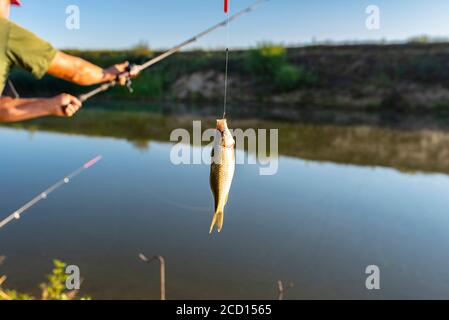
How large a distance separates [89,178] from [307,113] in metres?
18.4

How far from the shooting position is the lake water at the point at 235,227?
5691 millimetres

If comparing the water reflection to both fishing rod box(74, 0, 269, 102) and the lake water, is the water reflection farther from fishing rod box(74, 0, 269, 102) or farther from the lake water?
fishing rod box(74, 0, 269, 102)

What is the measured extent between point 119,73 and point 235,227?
16.2 feet

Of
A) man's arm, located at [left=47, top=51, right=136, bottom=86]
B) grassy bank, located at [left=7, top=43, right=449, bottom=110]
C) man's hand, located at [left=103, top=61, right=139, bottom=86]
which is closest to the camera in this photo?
man's arm, located at [left=47, top=51, right=136, bottom=86]

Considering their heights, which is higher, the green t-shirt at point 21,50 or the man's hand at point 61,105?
the green t-shirt at point 21,50

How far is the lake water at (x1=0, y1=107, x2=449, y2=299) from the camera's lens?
5.69m

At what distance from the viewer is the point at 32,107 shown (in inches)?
87.5

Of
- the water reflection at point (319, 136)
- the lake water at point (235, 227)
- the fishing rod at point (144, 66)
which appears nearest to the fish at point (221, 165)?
the fishing rod at point (144, 66)

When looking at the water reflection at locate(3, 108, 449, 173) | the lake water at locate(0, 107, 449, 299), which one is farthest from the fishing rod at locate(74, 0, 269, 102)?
the water reflection at locate(3, 108, 449, 173)

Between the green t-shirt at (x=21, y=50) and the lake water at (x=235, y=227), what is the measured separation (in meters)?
3.80

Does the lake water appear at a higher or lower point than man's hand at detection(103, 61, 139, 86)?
lower

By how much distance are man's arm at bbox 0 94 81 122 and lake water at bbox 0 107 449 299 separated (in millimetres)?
3526

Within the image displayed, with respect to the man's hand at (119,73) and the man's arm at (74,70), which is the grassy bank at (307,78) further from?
the man's arm at (74,70)
